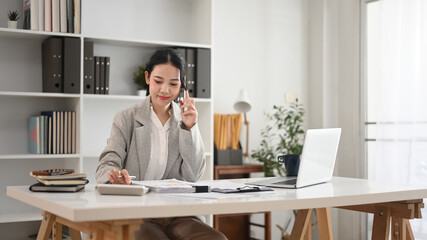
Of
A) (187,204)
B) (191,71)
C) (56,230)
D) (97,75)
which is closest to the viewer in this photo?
(187,204)

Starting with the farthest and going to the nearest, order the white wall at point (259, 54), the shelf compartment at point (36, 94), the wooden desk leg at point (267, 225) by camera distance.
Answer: the white wall at point (259, 54) < the wooden desk leg at point (267, 225) < the shelf compartment at point (36, 94)

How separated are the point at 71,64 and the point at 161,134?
121 cm

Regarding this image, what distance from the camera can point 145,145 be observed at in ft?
7.44

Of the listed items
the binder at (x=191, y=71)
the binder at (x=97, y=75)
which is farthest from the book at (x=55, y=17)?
the binder at (x=191, y=71)

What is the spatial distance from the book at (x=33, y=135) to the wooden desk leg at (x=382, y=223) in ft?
6.77

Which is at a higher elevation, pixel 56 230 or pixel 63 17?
pixel 63 17

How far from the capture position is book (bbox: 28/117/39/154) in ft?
10.7

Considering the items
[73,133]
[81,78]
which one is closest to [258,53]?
[81,78]

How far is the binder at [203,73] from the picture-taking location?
3.65 metres

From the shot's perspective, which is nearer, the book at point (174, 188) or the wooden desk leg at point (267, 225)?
the book at point (174, 188)

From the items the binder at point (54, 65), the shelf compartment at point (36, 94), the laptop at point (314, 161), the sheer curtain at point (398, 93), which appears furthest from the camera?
the sheer curtain at point (398, 93)

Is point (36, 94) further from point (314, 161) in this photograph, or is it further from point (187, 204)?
point (187, 204)

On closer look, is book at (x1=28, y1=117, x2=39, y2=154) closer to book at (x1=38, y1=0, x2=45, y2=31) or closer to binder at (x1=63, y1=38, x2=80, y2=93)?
binder at (x1=63, y1=38, x2=80, y2=93)

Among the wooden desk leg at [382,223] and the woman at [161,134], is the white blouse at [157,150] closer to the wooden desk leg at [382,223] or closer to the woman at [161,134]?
the woman at [161,134]
